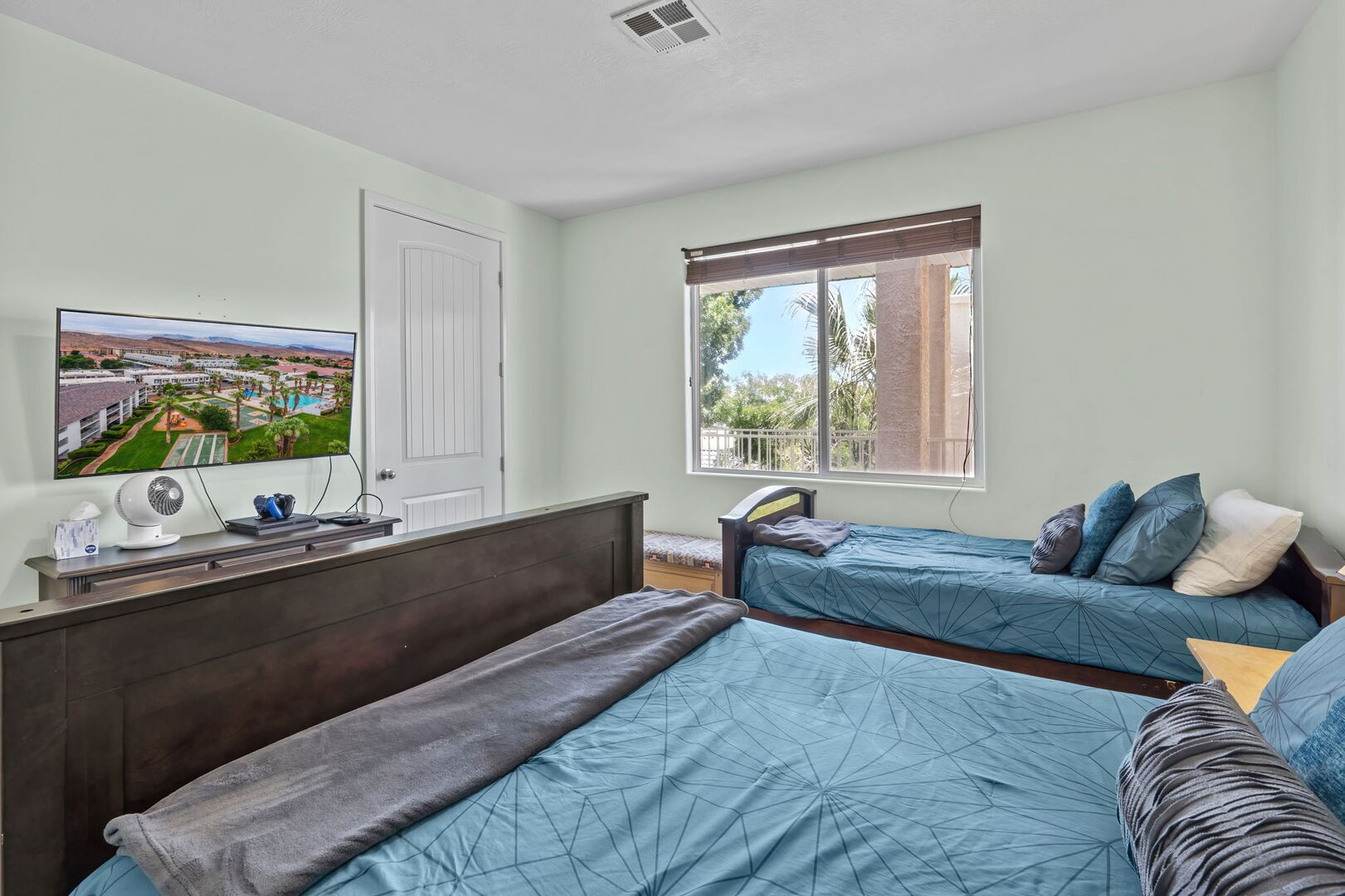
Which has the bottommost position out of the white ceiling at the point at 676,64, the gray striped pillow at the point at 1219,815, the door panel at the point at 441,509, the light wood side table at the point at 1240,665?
the light wood side table at the point at 1240,665

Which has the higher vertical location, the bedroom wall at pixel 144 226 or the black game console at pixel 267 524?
the bedroom wall at pixel 144 226

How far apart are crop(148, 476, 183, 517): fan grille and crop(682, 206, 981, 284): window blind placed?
2888 mm

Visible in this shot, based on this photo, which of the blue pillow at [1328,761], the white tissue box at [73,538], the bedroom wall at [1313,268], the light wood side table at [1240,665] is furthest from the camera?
the white tissue box at [73,538]

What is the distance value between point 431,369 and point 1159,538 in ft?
11.5

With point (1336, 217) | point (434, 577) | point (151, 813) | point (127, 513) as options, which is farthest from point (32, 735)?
point (1336, 217)

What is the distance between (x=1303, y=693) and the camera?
1.05m

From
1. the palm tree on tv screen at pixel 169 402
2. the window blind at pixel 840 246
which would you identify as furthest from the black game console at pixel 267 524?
the window blind at pixel 840 246

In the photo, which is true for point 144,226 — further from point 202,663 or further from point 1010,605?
point 1010,605

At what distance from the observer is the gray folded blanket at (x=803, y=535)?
9.54 feet

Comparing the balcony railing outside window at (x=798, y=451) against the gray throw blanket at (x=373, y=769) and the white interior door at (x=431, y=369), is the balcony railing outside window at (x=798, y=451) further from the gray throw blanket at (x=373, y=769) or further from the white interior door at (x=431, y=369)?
the gray throw blanket at (x=373, y=769)

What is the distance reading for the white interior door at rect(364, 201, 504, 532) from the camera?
11.5ft

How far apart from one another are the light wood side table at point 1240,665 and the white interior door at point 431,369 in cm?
326

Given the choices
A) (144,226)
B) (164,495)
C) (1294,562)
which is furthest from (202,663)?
(1294,562)

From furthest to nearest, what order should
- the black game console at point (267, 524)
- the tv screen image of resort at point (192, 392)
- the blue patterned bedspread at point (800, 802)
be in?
the black game console at point (267, 524) → the tv screen image of resort at point (192, 392) → the blue patterned bedspread at point (800, 802)
